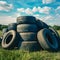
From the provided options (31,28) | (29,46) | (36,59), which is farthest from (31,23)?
(36,59)

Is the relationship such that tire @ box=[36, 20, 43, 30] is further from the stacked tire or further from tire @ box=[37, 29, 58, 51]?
tire @ box=[37, 29, 58, 51]

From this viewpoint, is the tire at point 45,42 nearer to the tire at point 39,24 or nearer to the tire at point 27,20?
the tire at point 39,24

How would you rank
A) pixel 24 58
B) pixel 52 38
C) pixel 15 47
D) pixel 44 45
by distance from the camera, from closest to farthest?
pixel 24 58 → pixel 44 45 → pixel 15 47 → pixel 52 38

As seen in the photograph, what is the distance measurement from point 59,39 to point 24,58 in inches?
292

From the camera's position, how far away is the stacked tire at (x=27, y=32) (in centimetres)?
1313

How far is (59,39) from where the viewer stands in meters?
14.8

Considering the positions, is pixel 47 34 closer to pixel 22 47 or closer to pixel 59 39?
pixel 59 39

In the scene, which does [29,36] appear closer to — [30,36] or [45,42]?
[30,36]

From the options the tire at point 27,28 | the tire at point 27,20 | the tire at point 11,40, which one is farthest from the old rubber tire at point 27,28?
the tire at point 11,40

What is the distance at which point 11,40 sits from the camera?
13594 millimetres

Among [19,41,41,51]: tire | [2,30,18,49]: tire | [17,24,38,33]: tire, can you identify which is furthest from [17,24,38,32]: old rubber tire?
[19,41,41,51]: tire

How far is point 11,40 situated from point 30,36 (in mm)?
1142

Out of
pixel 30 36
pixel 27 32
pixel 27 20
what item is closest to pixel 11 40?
pixel 27 32

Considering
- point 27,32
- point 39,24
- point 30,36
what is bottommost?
point 30,36
